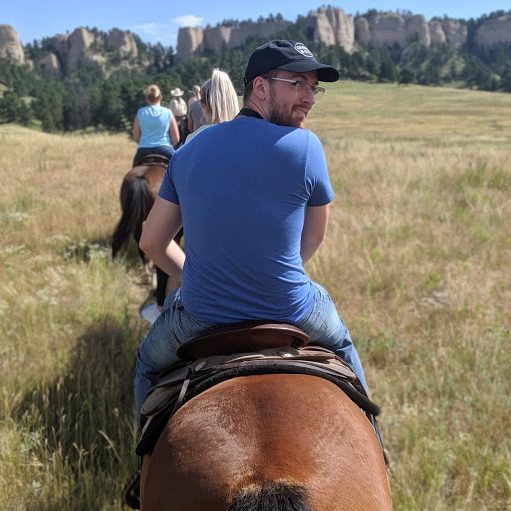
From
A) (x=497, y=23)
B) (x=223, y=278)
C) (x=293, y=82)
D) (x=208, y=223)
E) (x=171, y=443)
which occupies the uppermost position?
(x=497, y=23)

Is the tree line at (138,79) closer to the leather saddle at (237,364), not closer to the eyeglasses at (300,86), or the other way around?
the eyeglasses at (300,86)

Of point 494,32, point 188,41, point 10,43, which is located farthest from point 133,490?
point 494,32

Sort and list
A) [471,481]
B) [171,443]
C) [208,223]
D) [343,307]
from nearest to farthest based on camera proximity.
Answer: [171,443]
[208,223]
[471,481]
[343,307]

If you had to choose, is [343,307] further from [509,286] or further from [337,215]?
[337,215]

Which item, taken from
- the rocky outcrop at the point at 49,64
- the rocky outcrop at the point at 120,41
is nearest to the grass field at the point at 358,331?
the rocky outcrop at the point at 49,64

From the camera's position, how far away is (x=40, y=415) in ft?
10.4

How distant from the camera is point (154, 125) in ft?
21.0

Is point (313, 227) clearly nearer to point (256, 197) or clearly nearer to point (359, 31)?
point (256, 197)

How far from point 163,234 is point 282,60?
3.26 ft

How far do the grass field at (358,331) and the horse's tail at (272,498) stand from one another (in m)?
1.70

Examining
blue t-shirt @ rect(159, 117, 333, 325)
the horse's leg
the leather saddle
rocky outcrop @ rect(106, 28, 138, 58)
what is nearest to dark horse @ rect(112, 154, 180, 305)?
the horse's leg

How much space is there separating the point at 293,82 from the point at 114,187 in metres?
8.79

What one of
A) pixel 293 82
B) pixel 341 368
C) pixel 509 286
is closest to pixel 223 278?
pixel 341 368

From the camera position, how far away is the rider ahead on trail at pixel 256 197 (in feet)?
6.12
